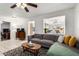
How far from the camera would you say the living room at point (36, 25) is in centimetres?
178

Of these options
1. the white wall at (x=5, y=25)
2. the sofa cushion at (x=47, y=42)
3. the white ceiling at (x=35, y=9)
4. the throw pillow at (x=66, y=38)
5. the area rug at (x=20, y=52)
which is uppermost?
the white ceiling at (x=35, y=9)

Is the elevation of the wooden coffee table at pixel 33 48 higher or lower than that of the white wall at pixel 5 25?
lower

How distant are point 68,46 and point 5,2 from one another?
4.71ft

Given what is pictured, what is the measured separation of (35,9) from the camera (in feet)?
6.15

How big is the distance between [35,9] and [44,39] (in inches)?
24.4

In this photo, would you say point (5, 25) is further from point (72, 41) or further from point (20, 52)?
point (72, 41)

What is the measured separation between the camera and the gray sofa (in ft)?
6.23

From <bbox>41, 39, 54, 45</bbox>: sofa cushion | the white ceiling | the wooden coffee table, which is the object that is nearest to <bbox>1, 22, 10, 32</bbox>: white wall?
the white ceiling

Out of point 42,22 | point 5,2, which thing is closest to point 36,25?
point 42,22

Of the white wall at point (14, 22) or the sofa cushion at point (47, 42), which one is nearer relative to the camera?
the white wall at point (14, 22)

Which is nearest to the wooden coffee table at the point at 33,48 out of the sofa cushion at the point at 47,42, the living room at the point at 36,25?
the living room at the point at 36,25

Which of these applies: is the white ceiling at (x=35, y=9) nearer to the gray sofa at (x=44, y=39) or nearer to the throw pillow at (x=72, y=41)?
the gray sofa at (x=44, y=39)

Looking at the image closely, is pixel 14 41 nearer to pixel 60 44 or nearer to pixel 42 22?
pixel 42 22


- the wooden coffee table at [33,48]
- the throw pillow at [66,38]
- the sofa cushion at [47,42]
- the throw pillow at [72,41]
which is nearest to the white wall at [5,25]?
the wooden coffee table at [33,48]
